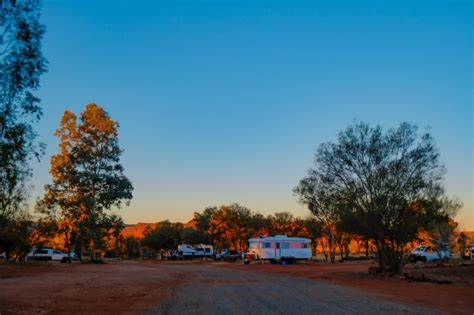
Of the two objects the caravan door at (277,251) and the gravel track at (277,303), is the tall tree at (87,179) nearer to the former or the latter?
the caravan door at (277,251)

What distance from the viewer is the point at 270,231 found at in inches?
3241

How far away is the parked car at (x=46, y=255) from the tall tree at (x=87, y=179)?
11.1 meters

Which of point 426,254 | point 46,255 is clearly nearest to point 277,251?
point 426,254

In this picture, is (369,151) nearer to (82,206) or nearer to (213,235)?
(82,206)

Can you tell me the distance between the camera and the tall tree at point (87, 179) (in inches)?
1732

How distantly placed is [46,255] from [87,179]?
53.2 ft

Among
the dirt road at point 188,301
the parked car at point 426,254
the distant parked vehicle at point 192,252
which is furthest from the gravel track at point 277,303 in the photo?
the distant parked vehicle at point 192,252

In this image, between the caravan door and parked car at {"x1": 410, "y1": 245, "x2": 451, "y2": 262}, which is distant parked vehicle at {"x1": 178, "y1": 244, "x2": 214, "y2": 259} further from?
parked car at {"x1": 410, "y1": 245, "x2": 451, "y2": 262}

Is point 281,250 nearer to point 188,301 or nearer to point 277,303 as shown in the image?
point 188,301

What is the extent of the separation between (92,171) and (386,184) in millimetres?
30450

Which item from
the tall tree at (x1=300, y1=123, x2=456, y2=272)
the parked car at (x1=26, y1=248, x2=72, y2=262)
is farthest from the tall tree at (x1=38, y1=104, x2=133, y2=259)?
the tall tree at (x1=300, y1=123, x2=456, y2=272)

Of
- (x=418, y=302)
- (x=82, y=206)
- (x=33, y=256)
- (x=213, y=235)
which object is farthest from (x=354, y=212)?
(x=213, y=235)

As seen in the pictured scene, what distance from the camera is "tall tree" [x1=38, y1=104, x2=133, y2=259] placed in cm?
4400

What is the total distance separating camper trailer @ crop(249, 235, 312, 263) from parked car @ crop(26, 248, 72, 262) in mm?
24657
